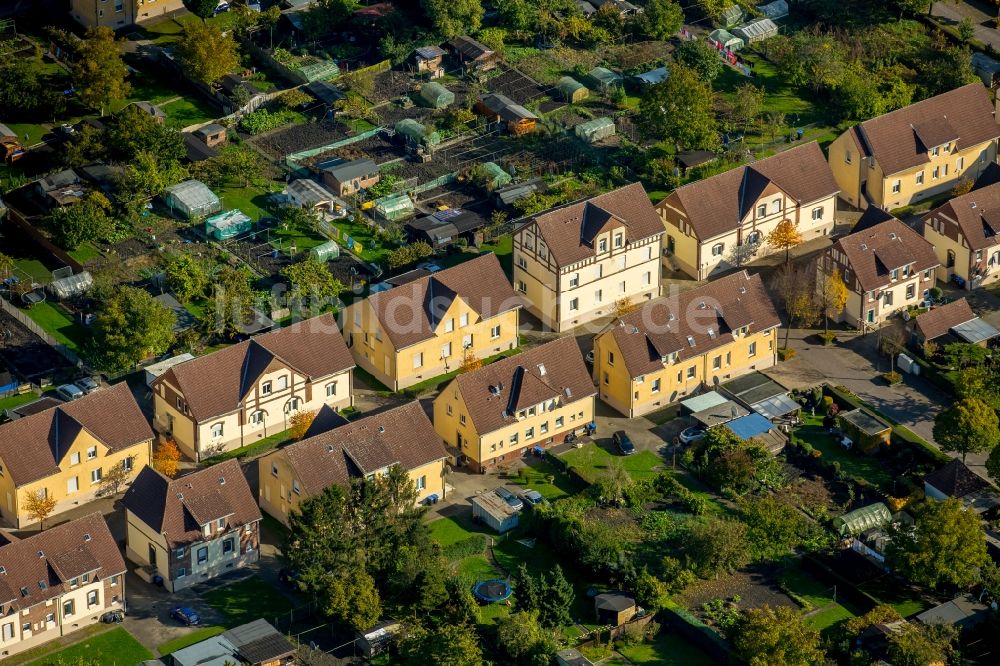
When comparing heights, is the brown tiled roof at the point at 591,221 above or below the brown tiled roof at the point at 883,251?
above

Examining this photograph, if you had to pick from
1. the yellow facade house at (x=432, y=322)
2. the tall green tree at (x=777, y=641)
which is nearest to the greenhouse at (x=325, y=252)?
the yellow facade house at (x=432, y=322)

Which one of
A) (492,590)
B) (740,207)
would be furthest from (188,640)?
(740,207)

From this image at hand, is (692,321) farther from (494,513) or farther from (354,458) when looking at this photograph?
(354,458)

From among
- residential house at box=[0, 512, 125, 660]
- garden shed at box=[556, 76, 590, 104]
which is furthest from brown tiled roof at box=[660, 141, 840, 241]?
residential house at box=[0, 512, 125, 660]

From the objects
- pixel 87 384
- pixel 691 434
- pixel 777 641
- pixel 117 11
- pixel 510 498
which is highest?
pixel 117 11

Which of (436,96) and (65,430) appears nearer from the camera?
(65,430)

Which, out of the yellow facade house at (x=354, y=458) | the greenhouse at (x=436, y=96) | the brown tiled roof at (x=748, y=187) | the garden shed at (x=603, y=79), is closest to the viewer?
the yellow facade house at (x=354, y=458)

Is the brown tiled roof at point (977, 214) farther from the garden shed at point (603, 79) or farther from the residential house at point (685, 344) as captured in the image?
the garden shed at point (603, 79)
